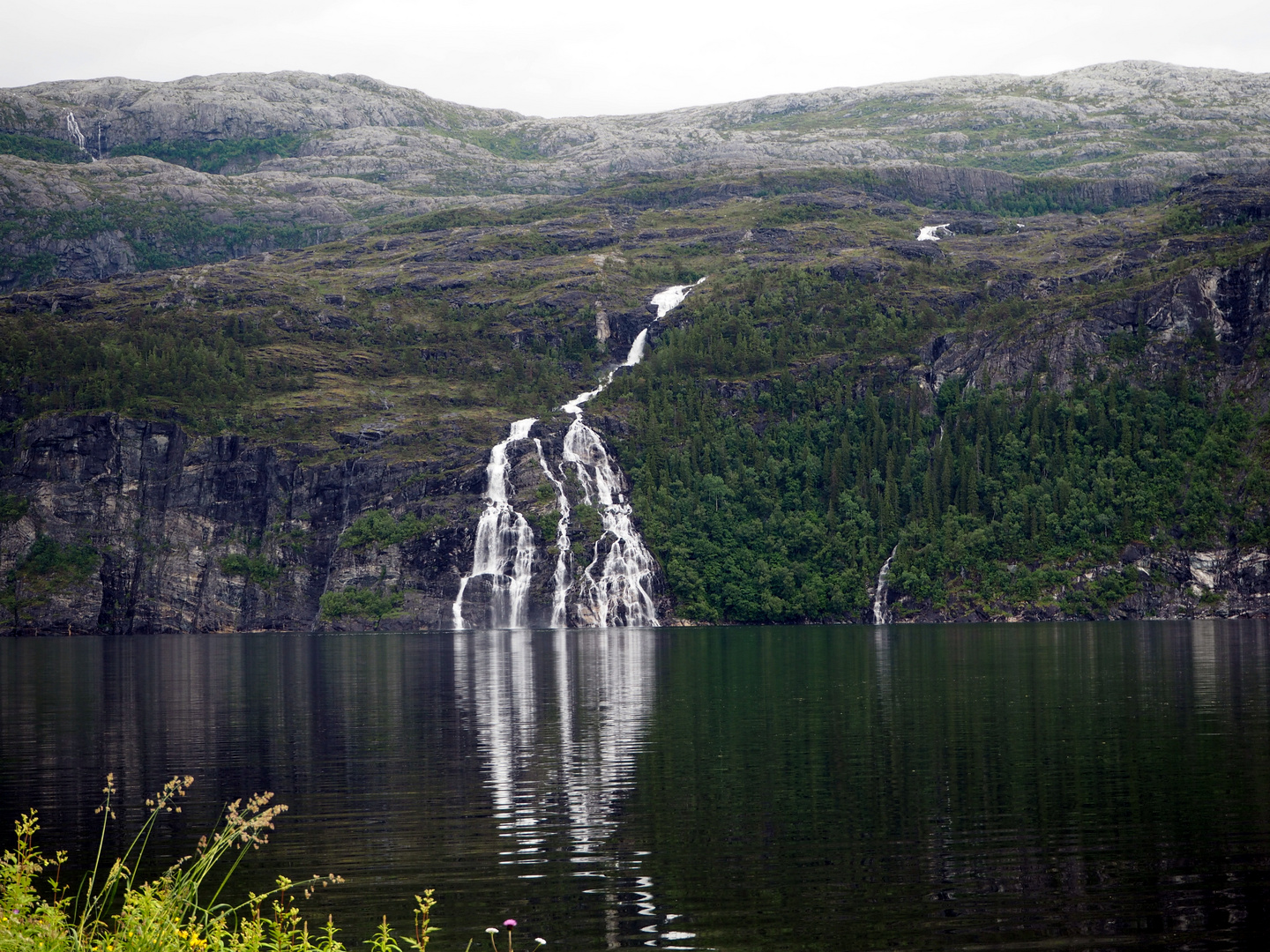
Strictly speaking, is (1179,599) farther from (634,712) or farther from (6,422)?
(6,422)

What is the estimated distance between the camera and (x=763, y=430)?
197000mm

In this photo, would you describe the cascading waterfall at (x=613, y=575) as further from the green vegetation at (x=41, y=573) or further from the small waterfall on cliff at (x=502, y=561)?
the green vegetation at (x=41, y=573)

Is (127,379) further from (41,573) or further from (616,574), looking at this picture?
(616,574)

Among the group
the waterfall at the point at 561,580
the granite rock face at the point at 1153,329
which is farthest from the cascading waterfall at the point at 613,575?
the granite rock face at the point at 1153,329

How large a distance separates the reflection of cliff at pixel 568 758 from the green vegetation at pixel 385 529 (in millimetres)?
71814

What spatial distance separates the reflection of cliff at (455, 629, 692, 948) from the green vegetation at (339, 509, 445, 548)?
71814 millimetres

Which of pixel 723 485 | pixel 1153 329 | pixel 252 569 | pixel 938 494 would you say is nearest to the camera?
pixel 252 569

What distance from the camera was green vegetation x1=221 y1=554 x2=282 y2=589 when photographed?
17050 centimetres

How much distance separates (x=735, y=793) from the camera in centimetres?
3691

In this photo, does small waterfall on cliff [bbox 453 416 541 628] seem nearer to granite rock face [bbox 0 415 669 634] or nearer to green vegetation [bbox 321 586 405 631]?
granite rock face [bbox 0 415 669 634]

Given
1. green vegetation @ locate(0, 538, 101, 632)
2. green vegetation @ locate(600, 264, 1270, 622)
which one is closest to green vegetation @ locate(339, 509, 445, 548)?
green vegetation @ locate(600, 264, 1270, 622)

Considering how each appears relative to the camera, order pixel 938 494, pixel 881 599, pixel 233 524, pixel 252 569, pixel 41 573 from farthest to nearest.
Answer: pixel 233 524 < pixel 938 494 < pixel 252 569 < pixel 41 573 < pixel 881 599

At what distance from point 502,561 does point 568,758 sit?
12125 centimetres

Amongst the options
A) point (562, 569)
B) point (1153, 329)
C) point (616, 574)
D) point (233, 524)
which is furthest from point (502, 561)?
point (1153, 329)
